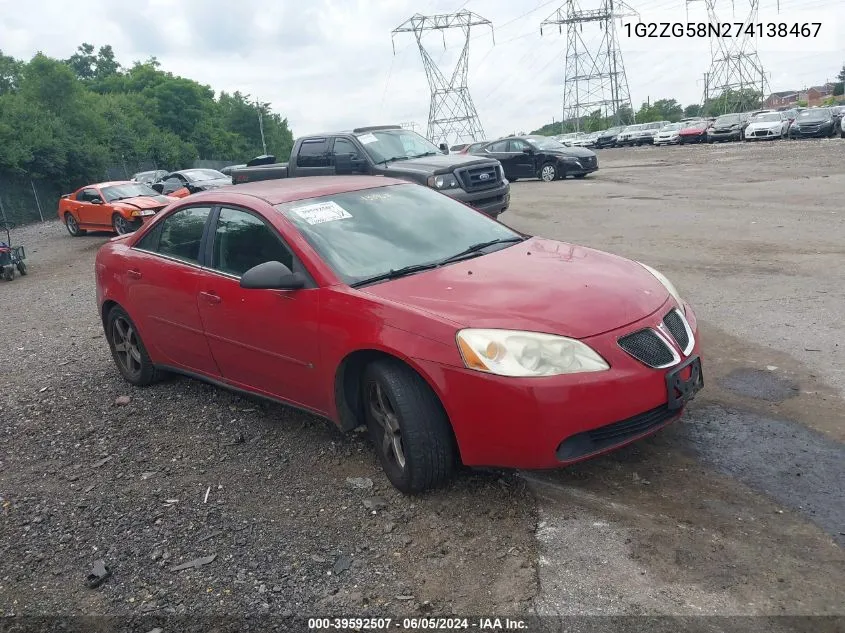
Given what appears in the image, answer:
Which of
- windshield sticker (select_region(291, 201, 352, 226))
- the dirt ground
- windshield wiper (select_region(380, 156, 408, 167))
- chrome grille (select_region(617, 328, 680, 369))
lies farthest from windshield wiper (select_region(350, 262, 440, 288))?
windshield wiper (select_region(380, 156, 408, 167))

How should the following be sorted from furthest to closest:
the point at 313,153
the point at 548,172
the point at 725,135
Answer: the point at 725,135 → the point at 548,172 → the point at 313,153

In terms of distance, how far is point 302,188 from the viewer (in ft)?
15.6

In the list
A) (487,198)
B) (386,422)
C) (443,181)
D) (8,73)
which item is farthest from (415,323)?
(8,73)

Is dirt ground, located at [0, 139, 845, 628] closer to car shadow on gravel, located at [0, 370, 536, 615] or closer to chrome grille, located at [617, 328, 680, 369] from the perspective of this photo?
car shadow on gravel, located at [0, 370, 536, 615]

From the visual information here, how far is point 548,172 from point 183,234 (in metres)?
20.2

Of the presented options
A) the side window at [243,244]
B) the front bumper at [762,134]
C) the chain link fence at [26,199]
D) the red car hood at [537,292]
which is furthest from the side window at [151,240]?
the front bumper at [762,134]

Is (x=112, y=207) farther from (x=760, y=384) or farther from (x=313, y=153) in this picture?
(x=760, y=384)

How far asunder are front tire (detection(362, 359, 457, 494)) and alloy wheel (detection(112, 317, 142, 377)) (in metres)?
2.76

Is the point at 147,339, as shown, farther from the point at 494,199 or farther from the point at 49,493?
the point at 494,199

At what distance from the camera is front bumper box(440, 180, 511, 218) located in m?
11.2

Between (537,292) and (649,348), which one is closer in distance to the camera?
(649,348)

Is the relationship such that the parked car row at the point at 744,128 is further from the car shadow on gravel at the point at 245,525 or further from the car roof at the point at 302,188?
the car shadow on gravel at the point at 245,525

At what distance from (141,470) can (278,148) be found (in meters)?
97.1

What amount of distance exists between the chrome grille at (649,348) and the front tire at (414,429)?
0.93 metres
